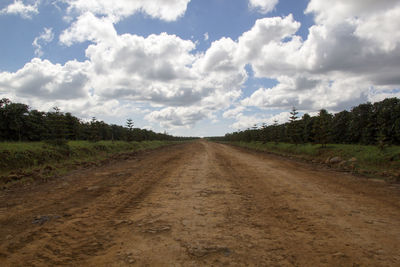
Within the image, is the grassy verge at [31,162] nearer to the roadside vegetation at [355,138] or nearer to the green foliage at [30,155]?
the green foliage at [30,155]

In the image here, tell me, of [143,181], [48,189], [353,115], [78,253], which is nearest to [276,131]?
[353,115]

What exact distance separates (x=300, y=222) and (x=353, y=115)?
2875cm

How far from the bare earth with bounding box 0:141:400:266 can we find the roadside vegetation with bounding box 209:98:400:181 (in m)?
6.59

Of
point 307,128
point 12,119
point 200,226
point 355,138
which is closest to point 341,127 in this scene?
point 355,138

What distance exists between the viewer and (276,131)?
1378 inches

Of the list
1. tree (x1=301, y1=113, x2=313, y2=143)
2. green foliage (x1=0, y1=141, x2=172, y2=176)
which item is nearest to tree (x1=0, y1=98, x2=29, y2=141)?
green foliage (x1=0, y1=141, x2=172, y2=176)

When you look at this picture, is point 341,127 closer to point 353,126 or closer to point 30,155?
point 353,126

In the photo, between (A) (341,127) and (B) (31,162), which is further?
(A) (341,127)

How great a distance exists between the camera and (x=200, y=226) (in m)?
4.02

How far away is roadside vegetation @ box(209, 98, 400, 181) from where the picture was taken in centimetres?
1252

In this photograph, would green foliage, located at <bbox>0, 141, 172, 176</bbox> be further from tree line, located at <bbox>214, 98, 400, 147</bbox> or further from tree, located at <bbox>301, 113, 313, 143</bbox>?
tree, located at <bbox>301, 113, 313, 143</bbox>

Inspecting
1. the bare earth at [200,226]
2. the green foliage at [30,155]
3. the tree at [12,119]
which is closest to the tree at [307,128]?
the bare earth at [200,226]

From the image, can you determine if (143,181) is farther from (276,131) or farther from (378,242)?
(276,131)

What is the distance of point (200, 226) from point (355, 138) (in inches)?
1186
